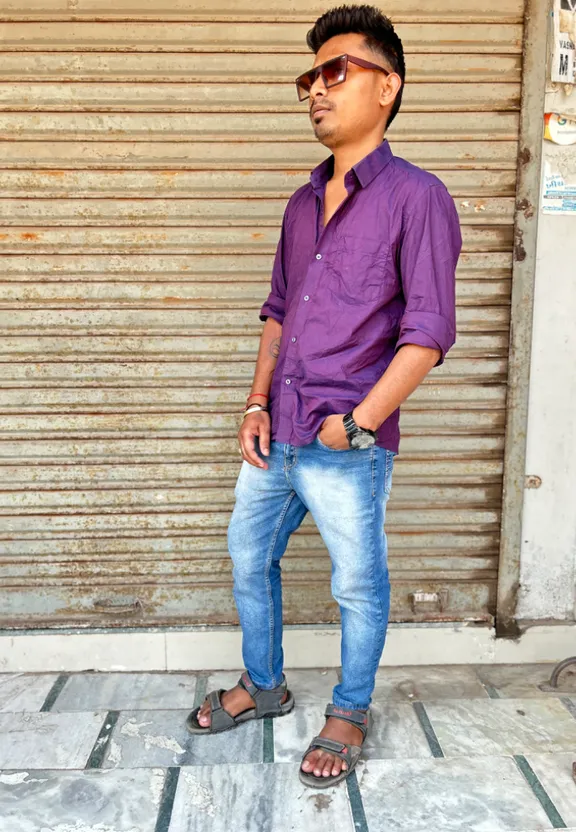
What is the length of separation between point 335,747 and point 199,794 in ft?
1.49

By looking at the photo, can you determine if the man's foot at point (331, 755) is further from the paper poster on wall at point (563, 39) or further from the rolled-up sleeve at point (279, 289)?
the paper poster on wall at point (563, 39)

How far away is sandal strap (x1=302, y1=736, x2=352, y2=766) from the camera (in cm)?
256

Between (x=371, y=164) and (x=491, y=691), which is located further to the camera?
(x=491, y=691)

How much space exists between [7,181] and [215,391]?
3.84 ft

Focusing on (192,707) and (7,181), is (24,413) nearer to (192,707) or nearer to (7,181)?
(7,181)

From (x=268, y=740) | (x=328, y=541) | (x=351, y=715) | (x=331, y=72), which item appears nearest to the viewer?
(x=331, y=72)

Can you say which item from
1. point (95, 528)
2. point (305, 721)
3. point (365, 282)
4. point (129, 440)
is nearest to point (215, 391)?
point (129, 440)

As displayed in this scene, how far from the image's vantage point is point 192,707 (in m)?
3.04

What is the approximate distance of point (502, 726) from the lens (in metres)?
2.88

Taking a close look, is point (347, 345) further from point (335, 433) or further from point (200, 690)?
point (200, 690)

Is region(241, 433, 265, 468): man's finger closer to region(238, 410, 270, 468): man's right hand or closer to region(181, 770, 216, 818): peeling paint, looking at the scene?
region(238, 410, 270, 468): man's right hand

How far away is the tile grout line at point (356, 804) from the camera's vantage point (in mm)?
2328

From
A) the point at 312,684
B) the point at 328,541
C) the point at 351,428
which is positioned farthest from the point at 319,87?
the point at 312,684

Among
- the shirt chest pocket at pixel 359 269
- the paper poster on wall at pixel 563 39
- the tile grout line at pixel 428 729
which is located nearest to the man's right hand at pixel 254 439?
the shirt chest pocket at pixel 359 269
